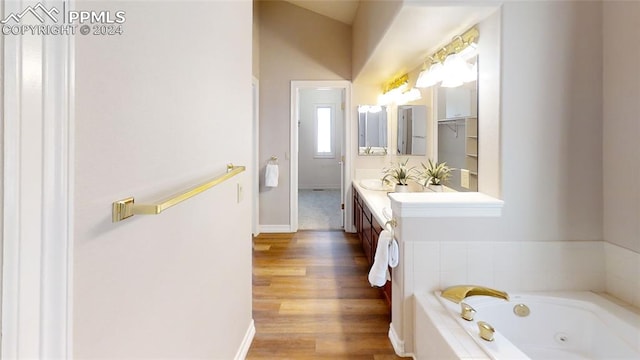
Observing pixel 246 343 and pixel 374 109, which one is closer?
pixel 246 343

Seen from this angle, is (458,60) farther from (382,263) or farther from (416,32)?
(382,263)

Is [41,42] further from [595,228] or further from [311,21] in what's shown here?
[311,21]

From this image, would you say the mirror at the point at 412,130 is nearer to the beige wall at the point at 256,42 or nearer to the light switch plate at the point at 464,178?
the light switch plate at the point at 464,178

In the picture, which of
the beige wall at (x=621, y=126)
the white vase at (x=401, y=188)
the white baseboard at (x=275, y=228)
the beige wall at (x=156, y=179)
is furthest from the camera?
the white baseboard at (x=275, y=228)

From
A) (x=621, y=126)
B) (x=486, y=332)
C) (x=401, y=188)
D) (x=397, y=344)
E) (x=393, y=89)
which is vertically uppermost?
(x=393, y=89)

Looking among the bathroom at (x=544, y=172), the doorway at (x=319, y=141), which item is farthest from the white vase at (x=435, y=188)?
the doorway at (x=319, y=141)

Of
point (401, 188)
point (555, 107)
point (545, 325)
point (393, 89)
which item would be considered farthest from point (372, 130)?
point (545, 325)

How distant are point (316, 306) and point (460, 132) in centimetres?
166

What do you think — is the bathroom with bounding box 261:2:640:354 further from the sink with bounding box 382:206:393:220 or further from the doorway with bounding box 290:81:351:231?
the doorway with bounding box 290:81:351:231

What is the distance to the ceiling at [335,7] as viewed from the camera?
4109mm

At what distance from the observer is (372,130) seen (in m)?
4.60

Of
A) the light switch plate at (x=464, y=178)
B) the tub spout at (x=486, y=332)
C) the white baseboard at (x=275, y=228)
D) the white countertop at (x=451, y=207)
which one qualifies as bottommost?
the white baseboard at (x=275, y=228)

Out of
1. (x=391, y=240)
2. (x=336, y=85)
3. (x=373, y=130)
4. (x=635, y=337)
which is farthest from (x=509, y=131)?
(x=336, y=85)

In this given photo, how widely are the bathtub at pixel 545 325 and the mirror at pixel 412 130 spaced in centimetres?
191
